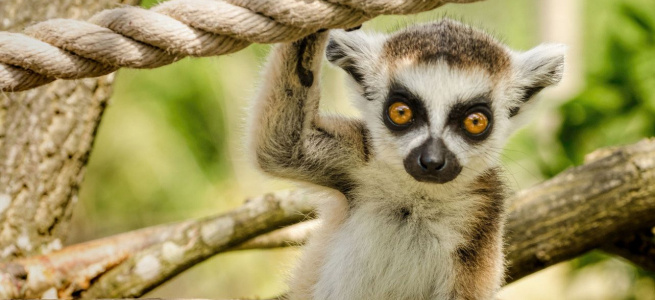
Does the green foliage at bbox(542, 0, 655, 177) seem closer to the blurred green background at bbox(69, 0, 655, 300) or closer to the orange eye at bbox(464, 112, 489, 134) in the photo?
the blurred green background at bbox(69, 0, 655, 300)

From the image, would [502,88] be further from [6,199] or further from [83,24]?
[6,199]

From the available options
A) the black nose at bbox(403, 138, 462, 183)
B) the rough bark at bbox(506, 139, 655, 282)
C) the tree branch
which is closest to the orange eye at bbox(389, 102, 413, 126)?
the black nose at bbox(403, 138, 462, 183)

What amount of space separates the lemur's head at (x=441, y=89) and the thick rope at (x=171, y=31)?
2.94 feet

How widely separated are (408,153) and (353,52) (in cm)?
66

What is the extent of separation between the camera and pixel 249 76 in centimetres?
949

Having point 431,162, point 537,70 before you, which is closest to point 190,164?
point 537,70

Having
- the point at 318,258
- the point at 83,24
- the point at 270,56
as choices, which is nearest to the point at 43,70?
the point at 83,24

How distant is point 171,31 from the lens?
7.57 feet

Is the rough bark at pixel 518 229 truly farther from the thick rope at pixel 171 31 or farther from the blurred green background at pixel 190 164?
the blurred green background at pixel 190 164

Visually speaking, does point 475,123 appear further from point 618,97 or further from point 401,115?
point 618,97

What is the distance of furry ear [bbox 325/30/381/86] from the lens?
344 centimetres

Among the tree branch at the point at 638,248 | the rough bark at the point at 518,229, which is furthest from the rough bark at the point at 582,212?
the tree branch at the point at 638,248

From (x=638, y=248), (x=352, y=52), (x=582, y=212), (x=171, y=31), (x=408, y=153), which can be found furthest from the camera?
(x=638, y=248)

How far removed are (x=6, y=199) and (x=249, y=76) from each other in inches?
226
